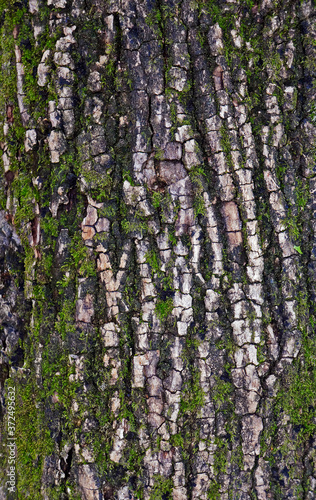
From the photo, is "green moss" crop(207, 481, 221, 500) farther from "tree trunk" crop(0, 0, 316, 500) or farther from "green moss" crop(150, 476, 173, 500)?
"green moss" crop(150, 476, 173, 500)

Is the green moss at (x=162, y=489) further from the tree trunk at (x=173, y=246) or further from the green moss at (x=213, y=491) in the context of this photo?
the green moss at (x=213, y=491)

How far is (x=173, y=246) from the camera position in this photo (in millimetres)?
1544

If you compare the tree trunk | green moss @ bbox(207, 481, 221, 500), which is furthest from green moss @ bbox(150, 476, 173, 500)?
green moss @ bbox(207, 481, 221, 500)

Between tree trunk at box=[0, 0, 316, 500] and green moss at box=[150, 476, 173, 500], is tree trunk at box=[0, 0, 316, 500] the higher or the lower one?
the higher one

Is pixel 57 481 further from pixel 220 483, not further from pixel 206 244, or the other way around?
pixel 206 244

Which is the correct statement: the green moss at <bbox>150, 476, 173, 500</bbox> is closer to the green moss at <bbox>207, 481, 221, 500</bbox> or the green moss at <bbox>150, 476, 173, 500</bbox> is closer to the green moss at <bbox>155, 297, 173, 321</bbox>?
the green moss at <bbox>207, 481, 221, 500</bbox>

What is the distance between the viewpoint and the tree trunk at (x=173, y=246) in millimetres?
1544

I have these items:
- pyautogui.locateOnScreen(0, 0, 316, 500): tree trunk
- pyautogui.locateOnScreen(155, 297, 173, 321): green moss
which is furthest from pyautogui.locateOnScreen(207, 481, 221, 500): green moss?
pyautogui.locateOnScreen(155, 297, 173, 321): green moss

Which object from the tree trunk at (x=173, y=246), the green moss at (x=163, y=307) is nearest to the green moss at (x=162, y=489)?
the tree trunk at (x=173, y=246)

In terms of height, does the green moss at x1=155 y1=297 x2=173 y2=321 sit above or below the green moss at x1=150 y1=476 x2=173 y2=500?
above

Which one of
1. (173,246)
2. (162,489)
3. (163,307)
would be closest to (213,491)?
(162,489)

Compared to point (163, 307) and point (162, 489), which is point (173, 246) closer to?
point (163, 307)

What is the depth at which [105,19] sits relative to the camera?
Answer: 1554 mm

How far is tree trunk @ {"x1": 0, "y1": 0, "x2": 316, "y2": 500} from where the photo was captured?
5.07ft
